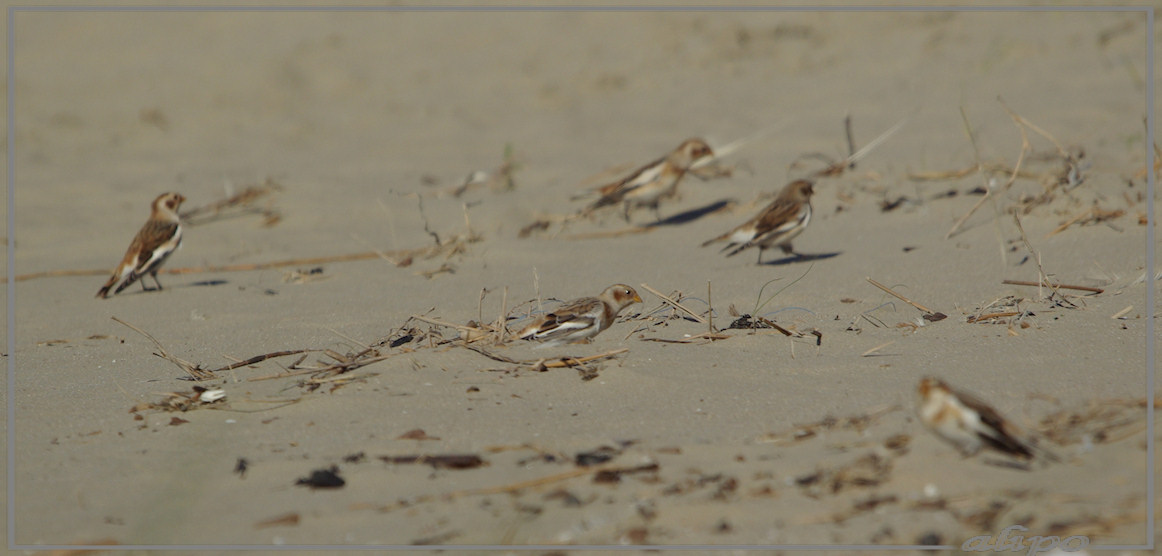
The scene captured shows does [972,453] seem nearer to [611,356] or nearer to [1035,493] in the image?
[1035,493]

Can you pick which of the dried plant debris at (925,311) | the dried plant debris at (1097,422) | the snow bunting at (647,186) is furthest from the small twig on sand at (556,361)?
the snow bunting at (647,186)

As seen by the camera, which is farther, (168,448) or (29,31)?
(29,31)

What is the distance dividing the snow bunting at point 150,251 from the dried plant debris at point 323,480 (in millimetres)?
3605

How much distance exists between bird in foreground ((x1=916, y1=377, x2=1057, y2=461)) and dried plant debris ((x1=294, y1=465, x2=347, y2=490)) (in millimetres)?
1452

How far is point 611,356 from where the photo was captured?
3541mm

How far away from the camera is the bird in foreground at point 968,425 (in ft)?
7.80

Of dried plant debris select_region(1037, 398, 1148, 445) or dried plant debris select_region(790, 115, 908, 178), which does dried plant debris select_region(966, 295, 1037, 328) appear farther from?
dried plant debris select_region(790, 115, 908, 178)

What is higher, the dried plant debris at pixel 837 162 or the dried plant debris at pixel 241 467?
the dried plant debris at pixel 837 162

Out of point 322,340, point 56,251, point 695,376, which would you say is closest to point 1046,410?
point 695,376

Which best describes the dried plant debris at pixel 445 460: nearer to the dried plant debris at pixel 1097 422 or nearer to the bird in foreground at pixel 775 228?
the dried plant debris at pixel 1097 422

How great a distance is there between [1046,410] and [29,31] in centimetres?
1393

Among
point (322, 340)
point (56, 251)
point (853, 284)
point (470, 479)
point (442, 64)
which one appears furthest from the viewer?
point (442, 64)

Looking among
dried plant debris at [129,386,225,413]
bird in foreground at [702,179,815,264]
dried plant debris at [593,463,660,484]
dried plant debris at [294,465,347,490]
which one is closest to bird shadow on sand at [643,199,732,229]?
bird in foreground at [702,179,815,264]

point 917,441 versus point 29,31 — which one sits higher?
point 29,31
